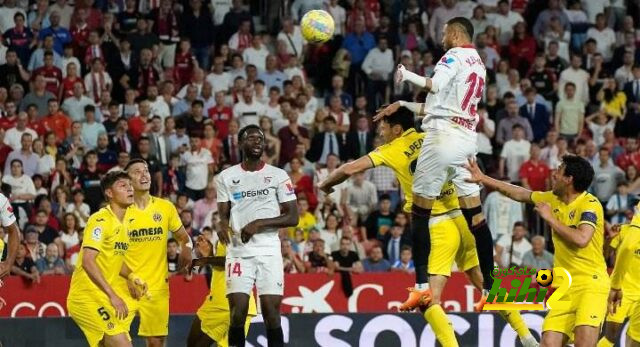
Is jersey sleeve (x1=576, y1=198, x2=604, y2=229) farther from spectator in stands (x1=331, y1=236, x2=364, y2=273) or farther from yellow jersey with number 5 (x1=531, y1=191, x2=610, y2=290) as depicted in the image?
spectator in stands (x1=331, y1=236, x2=364, y2=273)

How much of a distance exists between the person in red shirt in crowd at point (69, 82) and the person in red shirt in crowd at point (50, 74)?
0.09m

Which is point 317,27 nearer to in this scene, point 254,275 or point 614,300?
point 254,275

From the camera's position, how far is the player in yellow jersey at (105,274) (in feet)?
49.0

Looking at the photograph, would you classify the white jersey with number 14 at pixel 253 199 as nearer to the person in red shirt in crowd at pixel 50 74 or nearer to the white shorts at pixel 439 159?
the white shorts at pixel 439 159

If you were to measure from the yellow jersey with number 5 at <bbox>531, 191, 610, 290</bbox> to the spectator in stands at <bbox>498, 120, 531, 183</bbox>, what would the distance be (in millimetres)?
10435

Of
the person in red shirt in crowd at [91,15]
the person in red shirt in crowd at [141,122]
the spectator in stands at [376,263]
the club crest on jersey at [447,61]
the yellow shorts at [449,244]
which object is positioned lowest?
the spectator in stands at [376,263]

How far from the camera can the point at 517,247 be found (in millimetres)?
22906

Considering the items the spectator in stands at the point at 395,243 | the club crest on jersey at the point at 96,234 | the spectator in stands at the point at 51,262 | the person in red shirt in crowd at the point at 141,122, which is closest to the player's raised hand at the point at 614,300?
the club crest on jersey at the point at 96,234

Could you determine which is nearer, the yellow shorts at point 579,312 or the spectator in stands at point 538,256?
the yellow shorts at point 579,312

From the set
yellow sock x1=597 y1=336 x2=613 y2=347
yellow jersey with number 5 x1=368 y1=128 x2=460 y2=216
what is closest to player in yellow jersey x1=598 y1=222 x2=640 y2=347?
yellow sock x1=597 y1=336 x2=613 y2=347

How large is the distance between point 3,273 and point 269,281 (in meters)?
2.82

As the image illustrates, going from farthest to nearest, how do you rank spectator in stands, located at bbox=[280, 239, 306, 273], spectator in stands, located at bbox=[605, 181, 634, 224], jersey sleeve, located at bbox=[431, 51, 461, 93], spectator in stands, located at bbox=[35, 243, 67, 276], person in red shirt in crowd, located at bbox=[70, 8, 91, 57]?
person in red shirt in crowd, located at bbox=[70, 8, 91, 57] < spectator in stands, located at bbox=[605, 181, 634, 224] < spectator in stands, located at bbox=[280, 239, 306, 273] < spectator in stands, located at bbox=[35, 243, 67, 276] < jersey sleeve, located at bbox=[431, 51, 461, 93]

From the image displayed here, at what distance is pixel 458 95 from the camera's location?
14.3m

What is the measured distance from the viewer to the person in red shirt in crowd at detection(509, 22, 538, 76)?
27.3 metres
